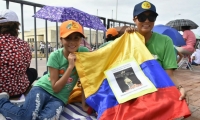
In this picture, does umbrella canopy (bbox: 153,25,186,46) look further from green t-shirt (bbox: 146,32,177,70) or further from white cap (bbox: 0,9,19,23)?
white cap (bbox: 0,9,19,23)

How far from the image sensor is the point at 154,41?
2234 mm

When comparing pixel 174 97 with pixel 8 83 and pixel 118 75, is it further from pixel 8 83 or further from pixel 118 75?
pixel 8 83

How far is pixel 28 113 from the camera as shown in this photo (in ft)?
6.39

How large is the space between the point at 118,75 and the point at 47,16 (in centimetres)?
208

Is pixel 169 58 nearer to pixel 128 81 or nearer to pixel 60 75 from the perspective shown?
pixel 128 81

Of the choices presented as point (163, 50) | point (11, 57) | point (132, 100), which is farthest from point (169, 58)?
point (11, 57)

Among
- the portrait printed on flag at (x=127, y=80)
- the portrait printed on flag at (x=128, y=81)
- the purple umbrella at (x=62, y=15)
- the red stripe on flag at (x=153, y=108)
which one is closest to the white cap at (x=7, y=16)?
the purple umbrella at (x=62, y=15)

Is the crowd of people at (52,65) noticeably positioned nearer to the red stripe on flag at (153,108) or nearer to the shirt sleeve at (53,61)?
the shirt sleeve at (53,61)

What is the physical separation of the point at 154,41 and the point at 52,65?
117cm

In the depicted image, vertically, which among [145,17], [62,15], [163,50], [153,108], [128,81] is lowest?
[153,108]

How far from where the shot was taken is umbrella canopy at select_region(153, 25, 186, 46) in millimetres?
5759

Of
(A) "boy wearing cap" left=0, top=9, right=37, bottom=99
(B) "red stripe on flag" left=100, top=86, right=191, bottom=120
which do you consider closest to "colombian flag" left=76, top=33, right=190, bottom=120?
(B) "red stripe on flag" left=100, top=86, right=191, bottom=120

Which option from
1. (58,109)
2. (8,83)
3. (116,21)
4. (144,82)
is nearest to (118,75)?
(144,82)

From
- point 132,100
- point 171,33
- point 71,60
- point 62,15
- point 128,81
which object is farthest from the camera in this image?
point 171,33
